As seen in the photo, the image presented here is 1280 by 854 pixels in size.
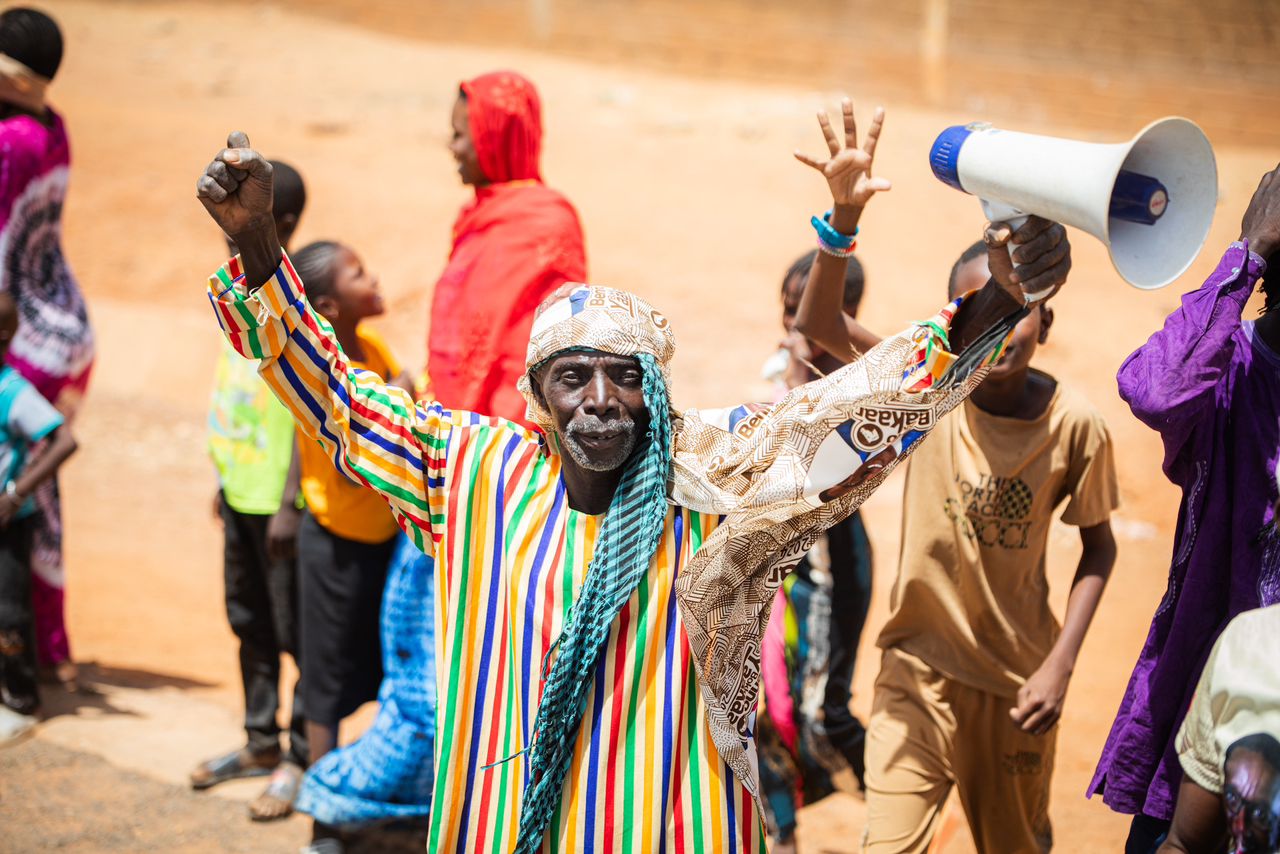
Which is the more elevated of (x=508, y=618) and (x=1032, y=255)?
(x=1032, y=255)

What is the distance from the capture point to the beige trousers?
3807 mm

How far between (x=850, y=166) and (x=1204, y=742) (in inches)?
59.3

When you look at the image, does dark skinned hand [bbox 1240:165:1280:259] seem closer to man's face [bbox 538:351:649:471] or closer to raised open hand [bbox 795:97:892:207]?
raised open hand [bbox 795:97:892:207]

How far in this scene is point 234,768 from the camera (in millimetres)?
5500

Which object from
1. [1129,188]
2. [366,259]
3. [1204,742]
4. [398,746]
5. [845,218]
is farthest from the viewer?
[366,259]

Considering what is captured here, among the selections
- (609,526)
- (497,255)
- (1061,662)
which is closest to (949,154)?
(609,526)

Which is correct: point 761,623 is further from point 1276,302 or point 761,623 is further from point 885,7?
point 885,7

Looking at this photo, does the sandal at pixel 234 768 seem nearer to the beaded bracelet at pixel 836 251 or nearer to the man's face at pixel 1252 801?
the beaded bracelet at pixel 836 251

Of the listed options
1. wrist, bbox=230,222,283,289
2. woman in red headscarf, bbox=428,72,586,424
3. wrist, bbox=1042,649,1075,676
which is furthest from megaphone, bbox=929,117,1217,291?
woman in red headscarf, bbox=428,72,586,424

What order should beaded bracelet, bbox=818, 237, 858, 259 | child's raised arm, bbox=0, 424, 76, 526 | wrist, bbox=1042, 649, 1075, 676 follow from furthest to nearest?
child's raised arm, bbox=0, 424, 76, 526
wrist, bbox=1042, 649, 1075, 676
beaded bracelet, bbox=818, 237, 858, 259

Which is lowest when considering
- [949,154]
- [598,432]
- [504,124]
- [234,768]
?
[234,768]

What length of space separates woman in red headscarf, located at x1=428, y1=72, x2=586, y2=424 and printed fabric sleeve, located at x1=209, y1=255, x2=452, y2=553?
157cm

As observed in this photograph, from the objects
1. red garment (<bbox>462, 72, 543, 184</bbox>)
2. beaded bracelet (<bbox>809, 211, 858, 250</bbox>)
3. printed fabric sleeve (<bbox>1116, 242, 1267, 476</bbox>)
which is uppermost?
red garment (<bbox>462, 72, 543, 184</bbox>)

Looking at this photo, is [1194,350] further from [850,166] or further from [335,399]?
[335,399]
